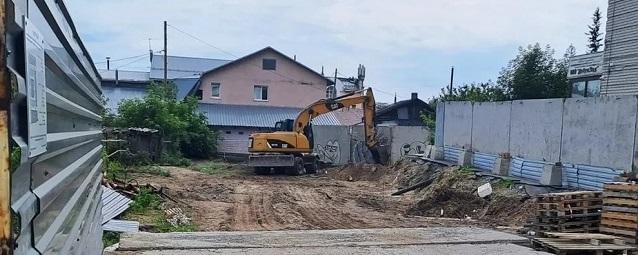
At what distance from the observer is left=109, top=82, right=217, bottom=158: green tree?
3038 centimetres

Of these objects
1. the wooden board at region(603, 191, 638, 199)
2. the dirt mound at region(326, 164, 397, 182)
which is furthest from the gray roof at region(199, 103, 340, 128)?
the wooden board at region(603, 191, 638, 199)

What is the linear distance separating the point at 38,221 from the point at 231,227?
10835 millimetres

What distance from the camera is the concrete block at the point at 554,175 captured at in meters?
14.1

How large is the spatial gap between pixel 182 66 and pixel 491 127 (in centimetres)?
4067

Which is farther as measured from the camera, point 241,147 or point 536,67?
point 241,147

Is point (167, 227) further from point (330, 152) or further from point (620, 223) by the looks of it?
point (330, 152)

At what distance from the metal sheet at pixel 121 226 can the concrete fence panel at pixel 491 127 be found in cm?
1182

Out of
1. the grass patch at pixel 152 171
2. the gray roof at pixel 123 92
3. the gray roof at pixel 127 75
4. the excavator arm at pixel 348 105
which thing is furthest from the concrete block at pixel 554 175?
the gray roof at pixel 127 75

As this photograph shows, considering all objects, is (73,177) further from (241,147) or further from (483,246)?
(241,147)

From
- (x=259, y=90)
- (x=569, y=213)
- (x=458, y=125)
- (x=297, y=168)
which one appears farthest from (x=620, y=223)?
(x=259, y=90)

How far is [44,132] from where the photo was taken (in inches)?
69.5

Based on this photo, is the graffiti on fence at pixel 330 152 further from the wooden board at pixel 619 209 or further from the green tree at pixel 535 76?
the wooden board at pixel 619 209

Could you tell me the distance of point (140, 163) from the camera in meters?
26.8

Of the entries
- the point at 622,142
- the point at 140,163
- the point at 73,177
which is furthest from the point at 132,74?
the point at 73,177
